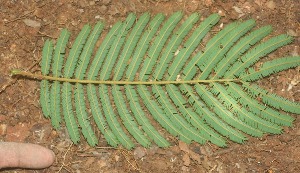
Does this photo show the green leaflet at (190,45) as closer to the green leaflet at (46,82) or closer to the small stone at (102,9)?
the small stone at (102,9)

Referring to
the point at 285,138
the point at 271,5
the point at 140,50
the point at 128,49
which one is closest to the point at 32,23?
the point at 128,49

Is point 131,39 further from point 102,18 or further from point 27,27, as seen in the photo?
point 27,27

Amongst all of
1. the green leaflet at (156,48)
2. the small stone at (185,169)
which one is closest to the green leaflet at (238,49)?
the green leaflet at (156,48)

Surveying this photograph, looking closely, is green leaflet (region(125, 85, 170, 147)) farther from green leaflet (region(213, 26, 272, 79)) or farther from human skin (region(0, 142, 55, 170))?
human skin (region(0, 142, 55, 170))

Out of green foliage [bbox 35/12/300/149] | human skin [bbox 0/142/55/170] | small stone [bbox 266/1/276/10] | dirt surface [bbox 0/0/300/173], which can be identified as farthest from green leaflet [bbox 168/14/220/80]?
human skin [bbox 0/142/55/170]

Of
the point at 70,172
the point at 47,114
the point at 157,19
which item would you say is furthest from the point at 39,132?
the point at 157,19
